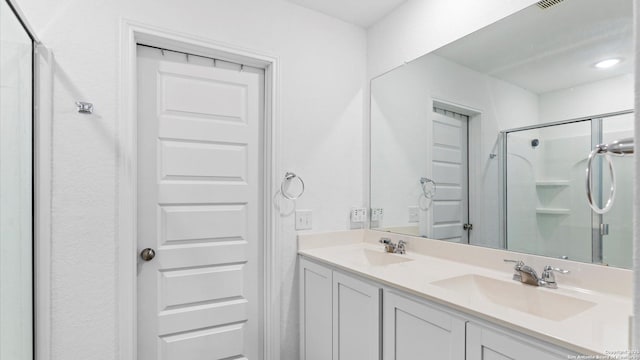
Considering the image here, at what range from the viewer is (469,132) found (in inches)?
67.6

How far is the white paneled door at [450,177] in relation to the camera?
5.74 feet

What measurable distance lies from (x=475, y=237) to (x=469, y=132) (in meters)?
0.55

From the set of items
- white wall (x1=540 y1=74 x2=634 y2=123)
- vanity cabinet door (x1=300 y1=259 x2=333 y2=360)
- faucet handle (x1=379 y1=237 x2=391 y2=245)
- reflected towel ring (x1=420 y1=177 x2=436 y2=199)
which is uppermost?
white wall (x1=540 y1=74 x2=634 y2=123)

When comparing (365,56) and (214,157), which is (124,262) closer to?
(214,157)

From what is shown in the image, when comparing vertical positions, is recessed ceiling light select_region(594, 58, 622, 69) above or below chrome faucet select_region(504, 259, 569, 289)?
above

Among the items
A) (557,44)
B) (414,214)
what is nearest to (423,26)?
(557,44)

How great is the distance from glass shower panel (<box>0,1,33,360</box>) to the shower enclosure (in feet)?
6.50

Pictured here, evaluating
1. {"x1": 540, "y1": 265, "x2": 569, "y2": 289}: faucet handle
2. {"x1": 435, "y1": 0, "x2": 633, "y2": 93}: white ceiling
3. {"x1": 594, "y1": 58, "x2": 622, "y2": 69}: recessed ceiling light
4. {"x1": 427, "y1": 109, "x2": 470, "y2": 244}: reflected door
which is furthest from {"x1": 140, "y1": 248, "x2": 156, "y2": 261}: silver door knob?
{"x1": 594, "y1": 58, "x2": 622, "y2": 69}: recessed ceiling light

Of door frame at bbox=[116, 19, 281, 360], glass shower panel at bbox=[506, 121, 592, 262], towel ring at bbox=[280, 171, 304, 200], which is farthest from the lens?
towel ring at bbox=[280, 171, 304, 200]

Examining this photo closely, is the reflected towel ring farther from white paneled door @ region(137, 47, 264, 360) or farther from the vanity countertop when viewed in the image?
white paneled door @ region(137, 47, 264, 360)

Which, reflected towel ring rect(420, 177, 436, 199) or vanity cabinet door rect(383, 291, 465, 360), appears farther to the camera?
reflected towel ring rect(420, 177, 436, 199)

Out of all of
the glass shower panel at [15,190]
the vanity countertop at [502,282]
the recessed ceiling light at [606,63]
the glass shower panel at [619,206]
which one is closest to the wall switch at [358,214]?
the vanity countertop at [502,282]

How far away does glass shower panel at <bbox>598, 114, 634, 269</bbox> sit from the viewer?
115cm

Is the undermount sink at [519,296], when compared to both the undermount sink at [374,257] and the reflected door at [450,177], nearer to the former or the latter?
the reflected door at [450,177]
